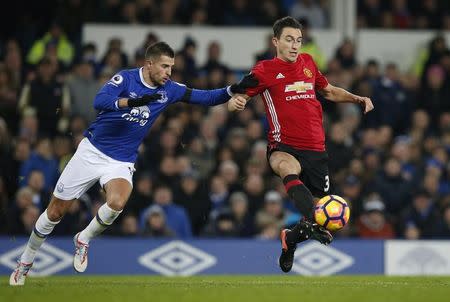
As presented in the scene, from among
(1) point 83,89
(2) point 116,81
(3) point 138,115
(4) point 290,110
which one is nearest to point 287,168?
(4) point 290,110

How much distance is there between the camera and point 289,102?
11258 mm

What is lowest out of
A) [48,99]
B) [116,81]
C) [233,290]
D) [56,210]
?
[233,290]

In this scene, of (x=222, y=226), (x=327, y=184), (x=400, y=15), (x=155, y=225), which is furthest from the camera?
(x=400, y=15)

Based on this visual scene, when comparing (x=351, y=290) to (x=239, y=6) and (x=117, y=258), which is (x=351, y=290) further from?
(x=239, y=6)

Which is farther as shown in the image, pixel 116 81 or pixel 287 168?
pixel 116 81

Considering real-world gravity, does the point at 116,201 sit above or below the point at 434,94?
above

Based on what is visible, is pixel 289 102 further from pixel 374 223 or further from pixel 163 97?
pixel 374 223

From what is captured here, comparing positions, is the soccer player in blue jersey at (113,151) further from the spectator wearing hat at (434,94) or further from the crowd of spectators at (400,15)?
the crowd of spectators at (400,15)

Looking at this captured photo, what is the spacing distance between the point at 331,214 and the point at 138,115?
226 cm

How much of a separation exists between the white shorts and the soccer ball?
6.62 feet

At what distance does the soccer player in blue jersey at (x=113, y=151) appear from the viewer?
11.2 meters

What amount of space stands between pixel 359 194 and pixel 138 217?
3.36 metres

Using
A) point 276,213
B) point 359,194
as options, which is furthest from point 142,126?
point 359,194

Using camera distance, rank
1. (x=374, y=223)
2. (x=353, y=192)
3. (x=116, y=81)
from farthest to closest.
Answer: (x=353, y=192) < (x=374, y=223) < (x=116, y=81)
